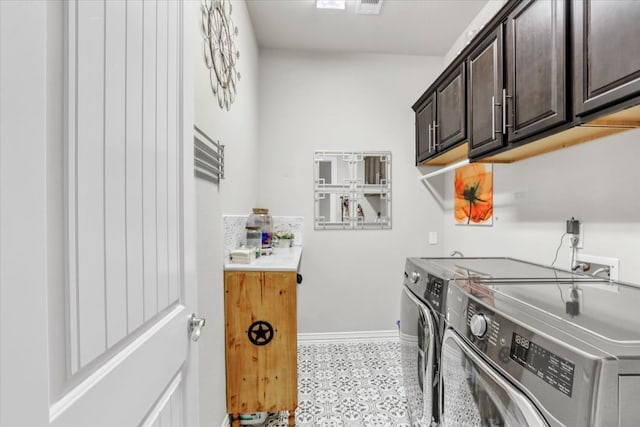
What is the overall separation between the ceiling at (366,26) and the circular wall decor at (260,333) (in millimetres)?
2267

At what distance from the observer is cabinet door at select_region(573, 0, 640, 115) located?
3.07 ft

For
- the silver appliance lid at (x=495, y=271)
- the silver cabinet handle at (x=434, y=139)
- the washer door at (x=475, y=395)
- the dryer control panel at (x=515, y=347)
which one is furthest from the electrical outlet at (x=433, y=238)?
the dryer control panel at (x=515, y=347)

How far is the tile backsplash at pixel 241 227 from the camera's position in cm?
171

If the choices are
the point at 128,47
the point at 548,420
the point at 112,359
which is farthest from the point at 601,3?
the point at 112,359

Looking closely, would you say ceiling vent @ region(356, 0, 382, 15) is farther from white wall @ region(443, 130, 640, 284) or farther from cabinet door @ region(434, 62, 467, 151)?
white wall @ region(443, 130, 640, 284)

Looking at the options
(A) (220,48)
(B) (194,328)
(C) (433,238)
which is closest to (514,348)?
(B) (194,328)

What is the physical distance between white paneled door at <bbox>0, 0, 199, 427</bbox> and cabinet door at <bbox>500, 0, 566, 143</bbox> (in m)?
1.40

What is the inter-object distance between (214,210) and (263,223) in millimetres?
944

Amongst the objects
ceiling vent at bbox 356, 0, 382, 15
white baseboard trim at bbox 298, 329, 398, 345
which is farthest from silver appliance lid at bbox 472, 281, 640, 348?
ceiling vent at bbox 356, 0, 382, 15

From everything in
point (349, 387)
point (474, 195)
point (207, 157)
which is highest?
point (207, 157)

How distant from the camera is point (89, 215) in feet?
1.63

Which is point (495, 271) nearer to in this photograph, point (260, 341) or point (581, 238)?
point (581, 238)

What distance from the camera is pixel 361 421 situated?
1.82m

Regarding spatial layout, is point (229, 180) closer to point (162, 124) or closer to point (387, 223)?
point (162, 124)
